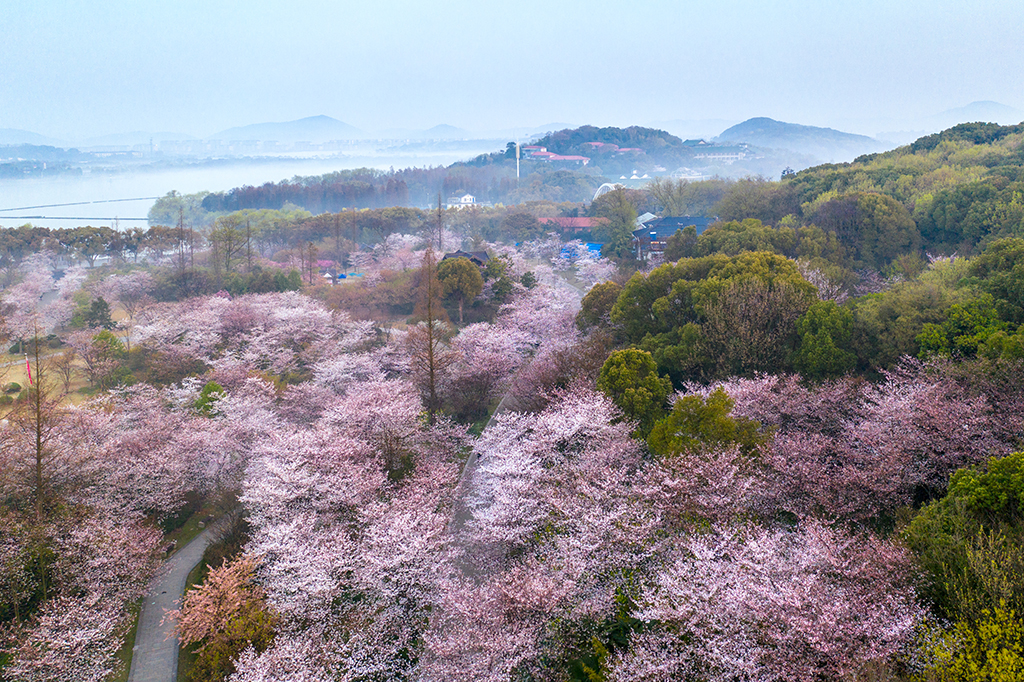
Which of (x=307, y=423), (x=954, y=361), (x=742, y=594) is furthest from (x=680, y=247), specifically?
(x=742, y=594)

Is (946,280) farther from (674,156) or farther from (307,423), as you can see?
(674,156)

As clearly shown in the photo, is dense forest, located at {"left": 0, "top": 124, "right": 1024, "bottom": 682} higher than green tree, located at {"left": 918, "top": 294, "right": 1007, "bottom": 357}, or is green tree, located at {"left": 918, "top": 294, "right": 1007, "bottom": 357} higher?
green tree, located at {"left": 918, "top": 294, "right": 1007, "bottom": 357}

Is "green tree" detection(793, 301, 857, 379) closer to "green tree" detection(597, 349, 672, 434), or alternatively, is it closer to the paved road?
"green tree" detection(597, 349, 672, 434)

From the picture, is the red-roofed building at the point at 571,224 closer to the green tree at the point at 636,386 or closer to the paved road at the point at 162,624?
the green tree at the point at 636,386

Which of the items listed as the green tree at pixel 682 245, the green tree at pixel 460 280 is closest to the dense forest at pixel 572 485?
the green tree at pixel 682 245

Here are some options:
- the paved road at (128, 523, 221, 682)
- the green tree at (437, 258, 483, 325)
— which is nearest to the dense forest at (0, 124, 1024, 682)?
the paved road at (128, 523, 221, 682)

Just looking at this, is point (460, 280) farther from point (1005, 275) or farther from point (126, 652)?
point (126, 652)
